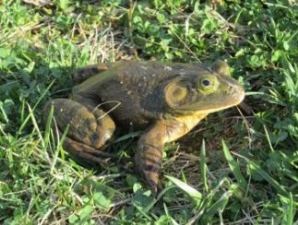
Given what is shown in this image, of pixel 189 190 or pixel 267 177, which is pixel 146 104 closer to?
pixel 189 190

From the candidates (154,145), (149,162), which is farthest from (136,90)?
(149,162)

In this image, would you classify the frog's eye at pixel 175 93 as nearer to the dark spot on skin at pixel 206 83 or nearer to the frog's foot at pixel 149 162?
the dark spot on skin at pixel 206 83

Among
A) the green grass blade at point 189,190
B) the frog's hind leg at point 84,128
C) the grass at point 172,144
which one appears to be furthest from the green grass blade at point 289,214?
the frog's hind leg at point 84,128

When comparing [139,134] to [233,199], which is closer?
[233,199]

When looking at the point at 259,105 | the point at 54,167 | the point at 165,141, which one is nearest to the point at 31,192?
the point at 54,167

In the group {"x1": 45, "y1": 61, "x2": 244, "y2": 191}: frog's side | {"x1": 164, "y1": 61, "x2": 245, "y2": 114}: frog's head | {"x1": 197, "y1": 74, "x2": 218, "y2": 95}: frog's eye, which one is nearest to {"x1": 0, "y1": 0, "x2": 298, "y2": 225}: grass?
{"x1": 45, "y1": 61, "x2": 244, "y2": 191}: frog's side

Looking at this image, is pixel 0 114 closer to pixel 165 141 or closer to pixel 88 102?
pixel 88 102
